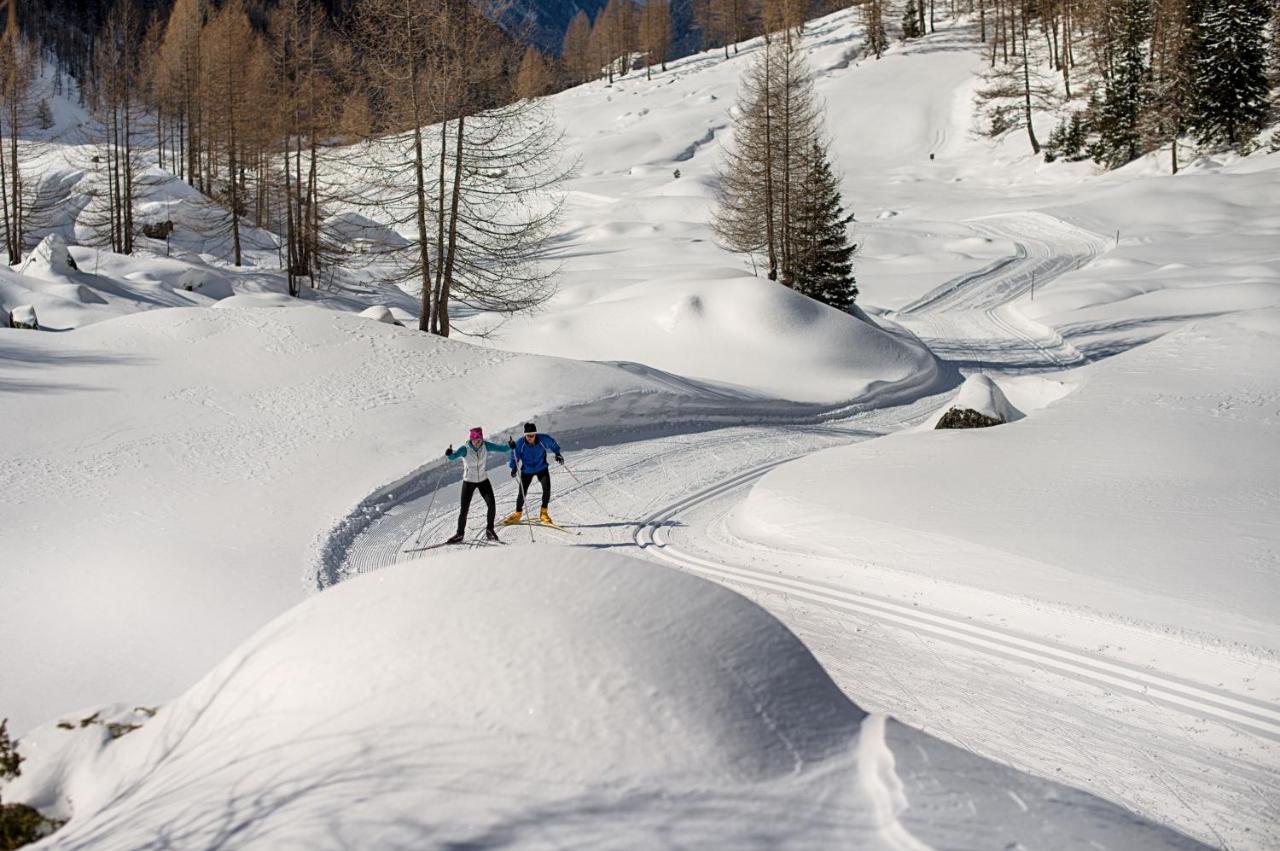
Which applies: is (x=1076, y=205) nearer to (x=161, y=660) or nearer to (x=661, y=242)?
(x=661, y=242)

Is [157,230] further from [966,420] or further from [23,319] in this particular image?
[966,420]

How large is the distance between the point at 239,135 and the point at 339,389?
29.7 meters

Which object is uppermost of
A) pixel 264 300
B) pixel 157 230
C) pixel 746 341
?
pixel 157 230

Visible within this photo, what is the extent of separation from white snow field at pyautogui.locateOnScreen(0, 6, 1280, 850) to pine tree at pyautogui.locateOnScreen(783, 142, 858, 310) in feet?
11.2

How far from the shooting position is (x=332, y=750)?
399 cm

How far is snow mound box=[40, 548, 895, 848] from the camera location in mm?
3605

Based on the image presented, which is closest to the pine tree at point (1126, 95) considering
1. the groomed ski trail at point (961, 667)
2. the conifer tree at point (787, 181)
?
the conifer tree at point (787, 181)

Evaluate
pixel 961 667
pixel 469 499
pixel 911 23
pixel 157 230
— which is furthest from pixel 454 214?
pixel 911 23

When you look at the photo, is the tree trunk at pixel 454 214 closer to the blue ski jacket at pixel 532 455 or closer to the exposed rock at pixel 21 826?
the blue ski jacket at pixel 532 455

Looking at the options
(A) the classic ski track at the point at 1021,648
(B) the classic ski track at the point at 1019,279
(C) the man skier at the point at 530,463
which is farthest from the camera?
(B) the classic ski track at the point at 1019,279

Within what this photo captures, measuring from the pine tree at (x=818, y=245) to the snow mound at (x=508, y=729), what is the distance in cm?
2294

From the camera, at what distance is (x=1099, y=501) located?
32.7ft

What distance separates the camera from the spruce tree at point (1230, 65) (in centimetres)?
4331

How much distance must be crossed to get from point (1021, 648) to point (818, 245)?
66.1 ft
